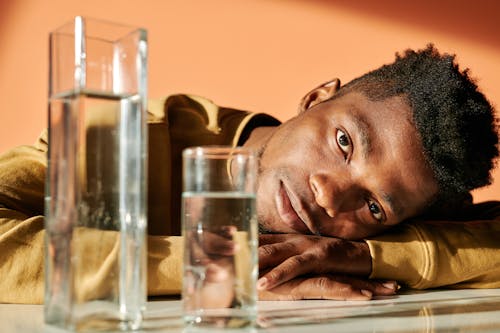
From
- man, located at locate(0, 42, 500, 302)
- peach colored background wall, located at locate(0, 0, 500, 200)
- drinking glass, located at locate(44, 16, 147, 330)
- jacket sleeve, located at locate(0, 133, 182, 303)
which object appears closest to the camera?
drinking glass, located at locate(44, 16, 147, 330)

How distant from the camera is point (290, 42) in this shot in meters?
1.98

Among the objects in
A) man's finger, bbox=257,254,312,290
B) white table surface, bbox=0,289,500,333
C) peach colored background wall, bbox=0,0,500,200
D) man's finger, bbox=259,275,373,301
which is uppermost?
peach colored background wall, bbox=0,0,500,200

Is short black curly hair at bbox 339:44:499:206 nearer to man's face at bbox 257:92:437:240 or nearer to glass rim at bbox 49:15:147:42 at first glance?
man's face at bbox 257:92:437:240

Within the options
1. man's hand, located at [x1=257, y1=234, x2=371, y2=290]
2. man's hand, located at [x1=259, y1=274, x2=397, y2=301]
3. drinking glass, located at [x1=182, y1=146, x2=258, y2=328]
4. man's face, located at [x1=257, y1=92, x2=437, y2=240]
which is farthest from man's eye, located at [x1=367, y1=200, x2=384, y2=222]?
drinking glass, located at [x1=182, y1=146, x2=258, y2=328]

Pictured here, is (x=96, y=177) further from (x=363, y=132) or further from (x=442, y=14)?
(x=442, y=14)

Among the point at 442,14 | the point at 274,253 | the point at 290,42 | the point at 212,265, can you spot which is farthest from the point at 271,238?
the point at 442,14

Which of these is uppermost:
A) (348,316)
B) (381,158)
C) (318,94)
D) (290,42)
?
(290,42)

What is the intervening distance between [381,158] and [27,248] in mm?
609

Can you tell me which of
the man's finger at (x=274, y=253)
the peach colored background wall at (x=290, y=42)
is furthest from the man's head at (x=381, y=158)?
the peach colored background wall at (x=290, y=42)

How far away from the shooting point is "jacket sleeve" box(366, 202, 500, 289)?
1.17 meters

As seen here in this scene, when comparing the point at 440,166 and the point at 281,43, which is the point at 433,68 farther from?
the point at 281,43

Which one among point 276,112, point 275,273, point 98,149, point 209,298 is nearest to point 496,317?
point 275,273

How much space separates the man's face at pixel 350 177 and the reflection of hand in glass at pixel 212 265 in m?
0.52

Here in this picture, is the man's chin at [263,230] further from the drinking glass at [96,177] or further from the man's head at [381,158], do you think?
the drinking glass at [96,177]
